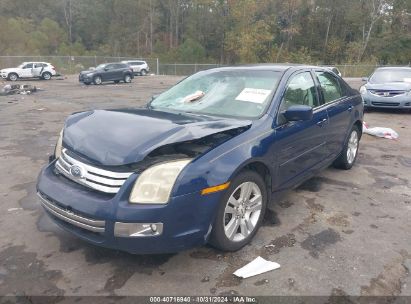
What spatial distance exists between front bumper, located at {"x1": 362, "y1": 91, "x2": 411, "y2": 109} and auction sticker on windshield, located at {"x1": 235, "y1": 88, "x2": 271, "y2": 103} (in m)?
8.66

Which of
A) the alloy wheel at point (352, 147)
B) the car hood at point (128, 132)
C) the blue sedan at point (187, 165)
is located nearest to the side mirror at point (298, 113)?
the blue sedan at point (187, 165)

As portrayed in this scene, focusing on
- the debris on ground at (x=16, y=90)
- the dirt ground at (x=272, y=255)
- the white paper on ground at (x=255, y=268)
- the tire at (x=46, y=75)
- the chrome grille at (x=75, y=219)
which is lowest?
the tire at (x=46, y=75)

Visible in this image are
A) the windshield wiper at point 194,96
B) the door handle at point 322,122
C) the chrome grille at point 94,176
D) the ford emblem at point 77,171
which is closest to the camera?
the chrome grille at point 94,176

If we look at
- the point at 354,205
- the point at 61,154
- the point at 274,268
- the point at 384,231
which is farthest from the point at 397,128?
the point at 61,154

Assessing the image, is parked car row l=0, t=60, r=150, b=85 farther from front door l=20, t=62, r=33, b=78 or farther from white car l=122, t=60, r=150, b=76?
white car l=122, t=60, r=150, b=76

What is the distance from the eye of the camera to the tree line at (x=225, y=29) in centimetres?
5666

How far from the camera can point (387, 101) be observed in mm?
11242

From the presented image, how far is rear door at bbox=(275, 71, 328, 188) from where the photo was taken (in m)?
3.83

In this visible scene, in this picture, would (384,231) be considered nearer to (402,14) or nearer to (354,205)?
(354,205)

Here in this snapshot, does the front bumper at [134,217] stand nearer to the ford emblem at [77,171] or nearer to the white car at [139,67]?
the ford emblem at [77,171]

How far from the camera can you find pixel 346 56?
196ft

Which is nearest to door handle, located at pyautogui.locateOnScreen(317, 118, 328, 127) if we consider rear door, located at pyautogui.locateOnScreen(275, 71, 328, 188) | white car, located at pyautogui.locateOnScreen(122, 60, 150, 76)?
rear door, located at pyautogui.locateOnScreen(275, 71, 328, 188)

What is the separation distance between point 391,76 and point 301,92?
9.05 meters

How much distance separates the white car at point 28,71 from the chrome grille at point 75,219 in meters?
29.4
